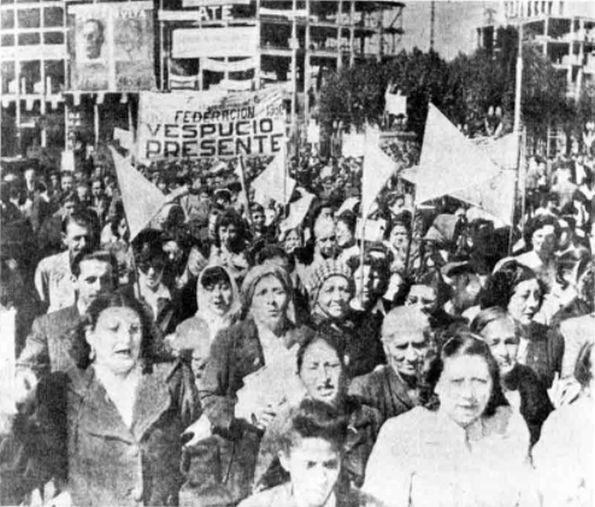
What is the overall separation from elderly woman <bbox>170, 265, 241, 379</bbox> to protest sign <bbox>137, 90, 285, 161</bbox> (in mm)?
455

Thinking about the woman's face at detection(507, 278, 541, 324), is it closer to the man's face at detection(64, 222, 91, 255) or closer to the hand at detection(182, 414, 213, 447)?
the hand at detection(182, 414, 213, 447)

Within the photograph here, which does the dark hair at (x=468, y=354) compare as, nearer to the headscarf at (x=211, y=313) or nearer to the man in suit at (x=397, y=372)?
the man in suit at (x=397, y=372)

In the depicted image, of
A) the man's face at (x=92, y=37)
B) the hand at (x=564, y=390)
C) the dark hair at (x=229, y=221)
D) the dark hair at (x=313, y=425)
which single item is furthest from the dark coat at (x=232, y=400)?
the man's face at (x=92, y=37)

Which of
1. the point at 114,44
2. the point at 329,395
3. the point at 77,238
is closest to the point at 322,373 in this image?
the point at 329,395

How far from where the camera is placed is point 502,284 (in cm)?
312

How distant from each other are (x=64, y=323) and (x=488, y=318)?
1534 millimetres

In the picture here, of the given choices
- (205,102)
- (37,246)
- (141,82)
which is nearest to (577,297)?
(205,102)

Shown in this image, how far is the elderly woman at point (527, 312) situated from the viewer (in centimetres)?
312

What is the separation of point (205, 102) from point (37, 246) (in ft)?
2.63

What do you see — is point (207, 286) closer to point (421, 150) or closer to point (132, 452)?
point (132, 452)

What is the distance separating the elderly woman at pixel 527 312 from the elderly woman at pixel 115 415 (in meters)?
1.17

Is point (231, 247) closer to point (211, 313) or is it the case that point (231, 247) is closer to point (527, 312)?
point (211, 313)

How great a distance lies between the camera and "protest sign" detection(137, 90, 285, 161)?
10.1ft

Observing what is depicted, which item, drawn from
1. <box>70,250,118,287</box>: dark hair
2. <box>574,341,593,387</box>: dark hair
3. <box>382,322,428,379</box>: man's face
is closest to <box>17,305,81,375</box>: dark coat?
<box>70,250,118,287</box>: dark hair
